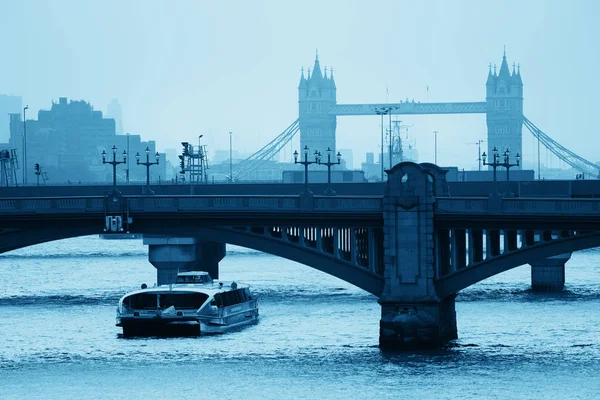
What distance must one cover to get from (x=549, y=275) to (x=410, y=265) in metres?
41.0

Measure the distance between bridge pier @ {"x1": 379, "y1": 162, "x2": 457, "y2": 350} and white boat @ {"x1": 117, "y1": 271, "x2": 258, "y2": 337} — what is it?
46.9 ft

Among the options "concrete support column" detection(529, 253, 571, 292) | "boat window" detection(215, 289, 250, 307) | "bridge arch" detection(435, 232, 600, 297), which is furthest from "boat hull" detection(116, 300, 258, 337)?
"concrete support column" detection(529, 253, 571, 292)

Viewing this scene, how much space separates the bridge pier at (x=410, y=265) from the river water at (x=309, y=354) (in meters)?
1.26

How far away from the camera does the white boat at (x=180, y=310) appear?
280ft

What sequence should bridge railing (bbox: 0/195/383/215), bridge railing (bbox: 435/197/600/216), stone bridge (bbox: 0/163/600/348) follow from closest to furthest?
1. bridge railing (bbox: 435/197/600/216)
2. stone bridge (bbox: 0/163/600/348)
3. bridge railing (bbox: 0/195/383/215)

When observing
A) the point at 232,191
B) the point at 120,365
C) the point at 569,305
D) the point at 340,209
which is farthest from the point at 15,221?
the point at 232,191

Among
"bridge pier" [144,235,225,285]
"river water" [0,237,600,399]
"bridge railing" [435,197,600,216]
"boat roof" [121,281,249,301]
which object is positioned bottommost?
"river water" [0,237,600,399]

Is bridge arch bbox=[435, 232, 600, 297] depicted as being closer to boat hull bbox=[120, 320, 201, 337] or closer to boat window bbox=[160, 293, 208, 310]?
boat window bbox=[160, 293, 208, 310]

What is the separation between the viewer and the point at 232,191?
14312cm

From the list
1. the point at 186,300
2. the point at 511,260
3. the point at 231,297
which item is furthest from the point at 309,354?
the point at 231,297

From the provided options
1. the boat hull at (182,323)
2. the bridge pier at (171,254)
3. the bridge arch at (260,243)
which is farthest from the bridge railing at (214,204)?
the bridge pier at (171,254)

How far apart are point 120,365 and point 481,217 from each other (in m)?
18.7

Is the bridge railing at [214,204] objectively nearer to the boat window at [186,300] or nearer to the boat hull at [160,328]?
the boat window at [186,300]

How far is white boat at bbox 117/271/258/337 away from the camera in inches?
3361
